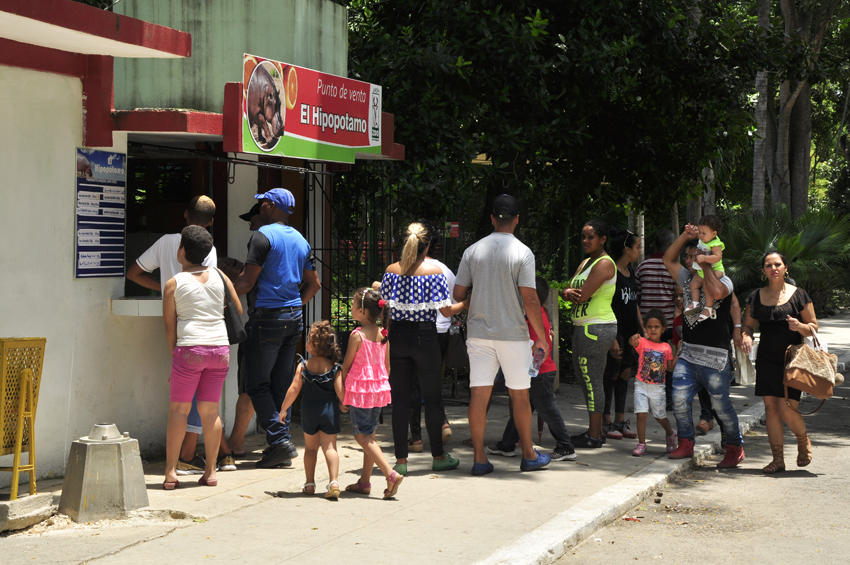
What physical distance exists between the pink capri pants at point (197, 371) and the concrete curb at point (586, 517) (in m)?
2.34

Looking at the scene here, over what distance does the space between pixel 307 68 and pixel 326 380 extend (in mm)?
3317

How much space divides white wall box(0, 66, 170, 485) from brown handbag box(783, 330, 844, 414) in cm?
507

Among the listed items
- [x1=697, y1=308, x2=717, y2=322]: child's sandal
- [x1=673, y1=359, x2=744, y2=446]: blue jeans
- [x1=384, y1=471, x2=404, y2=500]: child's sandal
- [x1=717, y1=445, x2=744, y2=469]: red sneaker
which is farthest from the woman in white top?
[x1=717, y1=445, x2=744, y2=469]: red sneaker

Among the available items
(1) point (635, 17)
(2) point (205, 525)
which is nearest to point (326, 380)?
(2) point (205, 525)

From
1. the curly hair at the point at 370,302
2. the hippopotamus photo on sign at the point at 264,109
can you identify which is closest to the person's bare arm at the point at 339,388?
the curly hair at the point at 370,302

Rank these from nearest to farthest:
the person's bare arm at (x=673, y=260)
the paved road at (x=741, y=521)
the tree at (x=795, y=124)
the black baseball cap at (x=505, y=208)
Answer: the paved road at (x=741, y=521) < the black baseball cap at (x=505, y=208) < the person's bare arm at (x=673, y=260) < the tree at (x=795, y=124)

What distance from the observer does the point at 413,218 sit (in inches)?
384

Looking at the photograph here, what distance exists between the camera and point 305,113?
763cm

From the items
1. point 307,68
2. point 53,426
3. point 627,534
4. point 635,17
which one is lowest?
point 627,534

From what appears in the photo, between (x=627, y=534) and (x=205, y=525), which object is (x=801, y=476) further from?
(x=205, y=525)

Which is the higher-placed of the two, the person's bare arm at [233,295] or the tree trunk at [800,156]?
the tree trunk at [800,156]

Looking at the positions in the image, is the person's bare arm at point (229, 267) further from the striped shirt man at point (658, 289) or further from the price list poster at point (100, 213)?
the striped shirt man at point (658, 289)

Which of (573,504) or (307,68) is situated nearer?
(573,504)

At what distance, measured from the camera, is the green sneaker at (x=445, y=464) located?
683cm
